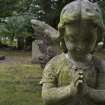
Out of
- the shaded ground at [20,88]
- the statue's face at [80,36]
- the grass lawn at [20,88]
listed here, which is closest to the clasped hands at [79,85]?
the statue's face at [80,36]

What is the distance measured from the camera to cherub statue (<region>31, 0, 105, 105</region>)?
1.66 meters

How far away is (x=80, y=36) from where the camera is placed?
1.67m

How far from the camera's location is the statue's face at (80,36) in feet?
5.46

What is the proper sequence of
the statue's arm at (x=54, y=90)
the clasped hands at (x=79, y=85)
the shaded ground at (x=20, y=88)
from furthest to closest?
1. the shaded ground at (x=20, y=88)
2. the statue's arm at (x=54, y=90)
3. the clasped hands at (x=79, y=85)

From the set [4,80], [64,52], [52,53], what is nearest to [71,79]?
[64,52]

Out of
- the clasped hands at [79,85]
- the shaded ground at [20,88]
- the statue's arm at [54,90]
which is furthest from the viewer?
the shaded ground at [20,88]

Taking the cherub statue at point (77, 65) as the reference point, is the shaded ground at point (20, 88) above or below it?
below

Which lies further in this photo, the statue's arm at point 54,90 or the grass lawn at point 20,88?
the grass lawn at point 20,88

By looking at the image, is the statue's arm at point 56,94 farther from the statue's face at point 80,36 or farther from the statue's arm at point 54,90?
the statue's face at point 80,36

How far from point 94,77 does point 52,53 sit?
17.3ft

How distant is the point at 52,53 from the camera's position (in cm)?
708

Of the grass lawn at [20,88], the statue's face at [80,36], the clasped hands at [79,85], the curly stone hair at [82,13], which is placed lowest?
the grass lawn at [20,88]

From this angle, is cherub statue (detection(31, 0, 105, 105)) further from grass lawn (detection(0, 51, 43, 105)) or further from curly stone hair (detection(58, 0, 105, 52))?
grass lawn (detection(0, 51, 43, 105))

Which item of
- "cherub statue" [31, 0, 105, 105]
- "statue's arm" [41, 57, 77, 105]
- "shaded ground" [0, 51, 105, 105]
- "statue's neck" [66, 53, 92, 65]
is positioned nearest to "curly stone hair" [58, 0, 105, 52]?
"cherub statue" [31, 0, 105, 105]
